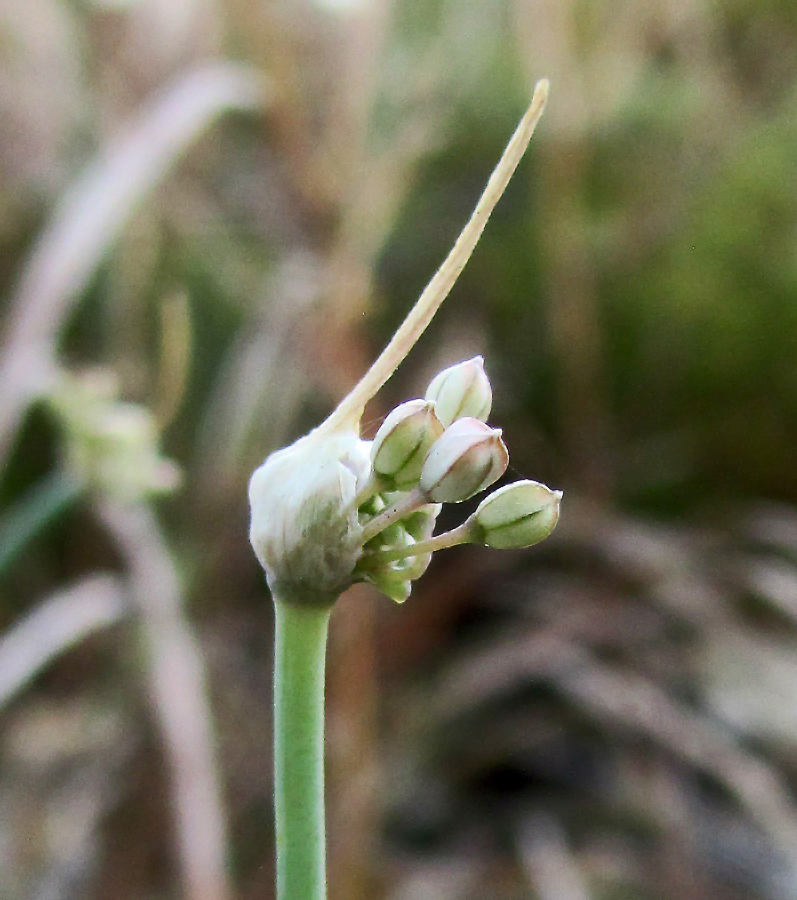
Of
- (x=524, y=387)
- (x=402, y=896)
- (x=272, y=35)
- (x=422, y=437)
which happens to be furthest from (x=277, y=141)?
(x=422, y=437)

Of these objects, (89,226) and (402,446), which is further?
(89,226)

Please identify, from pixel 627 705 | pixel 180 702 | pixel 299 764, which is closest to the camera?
pixel 299 764

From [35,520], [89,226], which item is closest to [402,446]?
[35,520]

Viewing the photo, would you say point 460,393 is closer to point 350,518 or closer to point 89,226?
point 350,518

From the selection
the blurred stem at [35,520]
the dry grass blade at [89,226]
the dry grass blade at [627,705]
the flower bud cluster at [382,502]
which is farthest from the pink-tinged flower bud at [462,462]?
the dry grass blade at [627,705]

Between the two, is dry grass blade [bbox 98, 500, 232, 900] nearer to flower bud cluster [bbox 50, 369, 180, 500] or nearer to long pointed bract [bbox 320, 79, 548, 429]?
flower bud cluster [bbox 50, 369, 180, 500]

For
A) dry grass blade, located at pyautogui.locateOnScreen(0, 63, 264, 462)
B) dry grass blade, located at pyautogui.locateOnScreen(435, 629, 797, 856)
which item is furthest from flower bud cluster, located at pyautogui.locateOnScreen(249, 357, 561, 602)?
dry grass blade, located at pyautogui.locateOnScreen(435, 629, 797, 856)

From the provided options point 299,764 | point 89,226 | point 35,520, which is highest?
point 89,226

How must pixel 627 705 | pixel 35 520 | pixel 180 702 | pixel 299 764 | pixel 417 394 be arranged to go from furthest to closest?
pixel 417 394 → pixel 627 705 → pixel 180 702 → pixel 35 520 → pixel 299 764

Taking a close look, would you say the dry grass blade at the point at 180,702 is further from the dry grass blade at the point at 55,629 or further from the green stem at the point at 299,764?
the green stem at the point at 299,764
